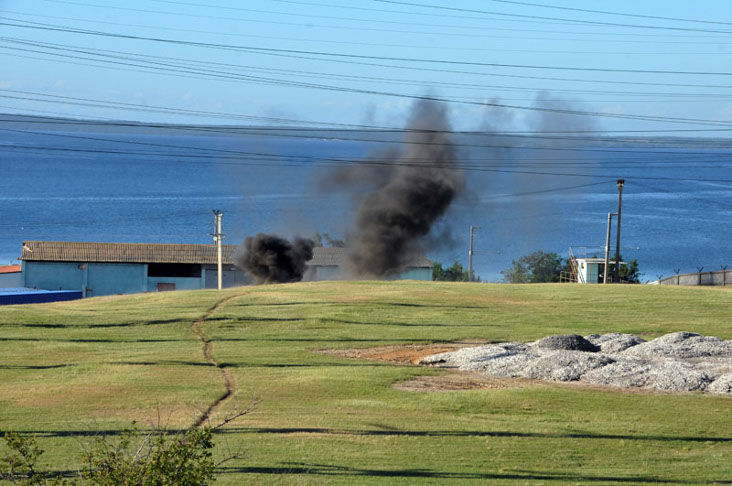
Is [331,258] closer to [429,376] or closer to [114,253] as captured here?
[114,253]

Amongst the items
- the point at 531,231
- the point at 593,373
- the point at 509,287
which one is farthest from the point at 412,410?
the point at 531,231

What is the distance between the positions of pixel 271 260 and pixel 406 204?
15.6m

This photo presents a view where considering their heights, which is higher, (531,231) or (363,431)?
(531,231)

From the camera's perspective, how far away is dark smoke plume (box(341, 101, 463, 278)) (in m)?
90.7

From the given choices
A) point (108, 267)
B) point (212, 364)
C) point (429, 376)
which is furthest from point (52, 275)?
point (429, 376)

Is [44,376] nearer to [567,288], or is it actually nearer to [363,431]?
[363,431]

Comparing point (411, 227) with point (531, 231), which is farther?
point (531, 231)

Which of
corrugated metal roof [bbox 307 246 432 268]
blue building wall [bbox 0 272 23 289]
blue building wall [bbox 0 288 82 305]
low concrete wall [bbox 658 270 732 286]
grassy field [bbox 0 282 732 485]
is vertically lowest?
grassy field [bbox 0 282 732 485]

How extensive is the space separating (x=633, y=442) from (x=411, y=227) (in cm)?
7534

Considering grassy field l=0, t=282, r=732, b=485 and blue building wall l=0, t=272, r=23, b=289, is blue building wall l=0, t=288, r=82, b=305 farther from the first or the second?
grassy field l=0, t=282, r=732, b=485

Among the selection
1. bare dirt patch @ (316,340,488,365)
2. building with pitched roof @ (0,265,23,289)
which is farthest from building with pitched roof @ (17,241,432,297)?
bare dirt patch @ (316,340,488,365)

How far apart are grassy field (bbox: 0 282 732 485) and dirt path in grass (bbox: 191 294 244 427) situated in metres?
0.18

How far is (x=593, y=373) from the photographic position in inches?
957

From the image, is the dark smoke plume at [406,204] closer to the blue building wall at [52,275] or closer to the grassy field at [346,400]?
the blue building wall at [52,275]
